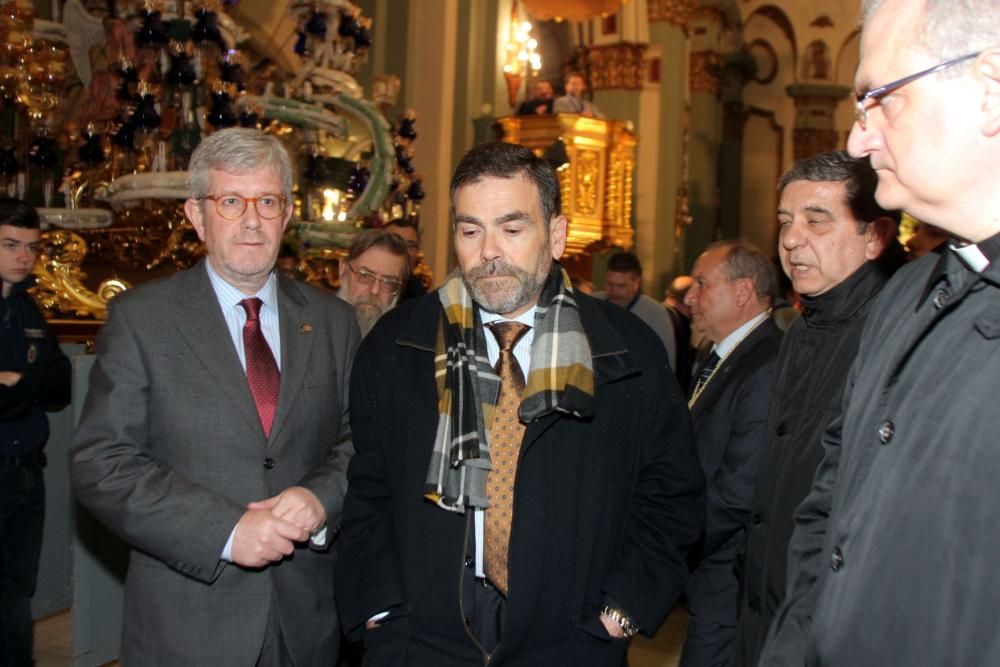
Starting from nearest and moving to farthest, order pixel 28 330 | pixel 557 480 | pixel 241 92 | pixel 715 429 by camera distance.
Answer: pixel 557 480 < pixel 715 429 < pixel 28 330 < pixel 241 92

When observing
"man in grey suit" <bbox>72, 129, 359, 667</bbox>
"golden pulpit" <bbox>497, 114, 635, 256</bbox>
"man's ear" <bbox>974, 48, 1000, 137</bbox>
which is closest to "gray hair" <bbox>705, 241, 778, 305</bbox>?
"man in grey suit" <bbox>72, 129, 359, 667</bbox>

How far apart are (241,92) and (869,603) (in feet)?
18.5

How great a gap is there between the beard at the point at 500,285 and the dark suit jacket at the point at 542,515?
0.15 metres

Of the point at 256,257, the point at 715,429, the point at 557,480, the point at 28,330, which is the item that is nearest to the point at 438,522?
the point at 557,480

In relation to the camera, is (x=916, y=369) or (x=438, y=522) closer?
(x=916, y=369)

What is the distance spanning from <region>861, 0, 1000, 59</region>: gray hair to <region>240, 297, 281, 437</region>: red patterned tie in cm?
166

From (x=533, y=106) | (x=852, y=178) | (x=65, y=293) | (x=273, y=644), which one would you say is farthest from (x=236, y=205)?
(x=533, y=106)

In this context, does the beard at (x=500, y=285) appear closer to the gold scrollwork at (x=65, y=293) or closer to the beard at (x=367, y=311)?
the beard at (x=367, y=311)

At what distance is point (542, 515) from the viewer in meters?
2.07

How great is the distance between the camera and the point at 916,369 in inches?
55.9

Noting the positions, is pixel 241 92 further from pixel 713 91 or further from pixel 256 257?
pixel 713 91

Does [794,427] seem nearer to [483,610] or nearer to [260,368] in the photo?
[483,610]

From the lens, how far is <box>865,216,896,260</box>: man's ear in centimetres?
252

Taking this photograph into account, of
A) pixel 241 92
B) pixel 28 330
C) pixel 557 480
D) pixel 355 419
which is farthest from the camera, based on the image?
pixel 241 92
